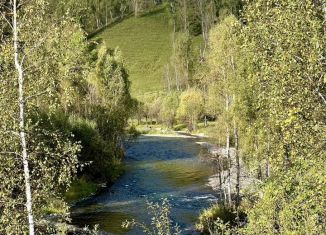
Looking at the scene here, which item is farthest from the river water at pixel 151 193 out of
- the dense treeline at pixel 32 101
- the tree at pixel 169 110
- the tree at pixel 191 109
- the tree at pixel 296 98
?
the tree at pixel 169 110

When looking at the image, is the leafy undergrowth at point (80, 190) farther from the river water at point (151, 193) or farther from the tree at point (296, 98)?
the tree at point (296, 98)

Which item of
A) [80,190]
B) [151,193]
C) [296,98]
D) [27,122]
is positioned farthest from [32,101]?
[80,190]

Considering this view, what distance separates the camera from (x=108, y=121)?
65.8m

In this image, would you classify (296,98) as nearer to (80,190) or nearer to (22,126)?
(22,126)

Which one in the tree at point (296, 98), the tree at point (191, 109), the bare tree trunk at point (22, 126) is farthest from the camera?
the tree at point (191, 109)

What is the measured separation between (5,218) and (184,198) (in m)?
35.0

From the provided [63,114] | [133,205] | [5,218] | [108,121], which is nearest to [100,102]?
[108,121]

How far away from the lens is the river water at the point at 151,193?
4162cm

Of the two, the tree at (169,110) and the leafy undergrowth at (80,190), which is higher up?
the tree at (169,110)

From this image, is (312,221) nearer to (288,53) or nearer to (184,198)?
(288,53)

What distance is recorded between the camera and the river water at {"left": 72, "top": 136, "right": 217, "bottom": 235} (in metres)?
41.6

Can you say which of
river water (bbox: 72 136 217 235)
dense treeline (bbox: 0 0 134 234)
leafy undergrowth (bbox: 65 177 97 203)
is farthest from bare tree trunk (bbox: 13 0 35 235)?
leafy undergrowth (bbox: 65 177 97 203)

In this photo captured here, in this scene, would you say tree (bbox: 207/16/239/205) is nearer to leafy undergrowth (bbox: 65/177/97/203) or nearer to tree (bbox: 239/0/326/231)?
leafy undergrowth (bbox: 65/177/97/203)

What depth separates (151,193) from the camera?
170 feet
